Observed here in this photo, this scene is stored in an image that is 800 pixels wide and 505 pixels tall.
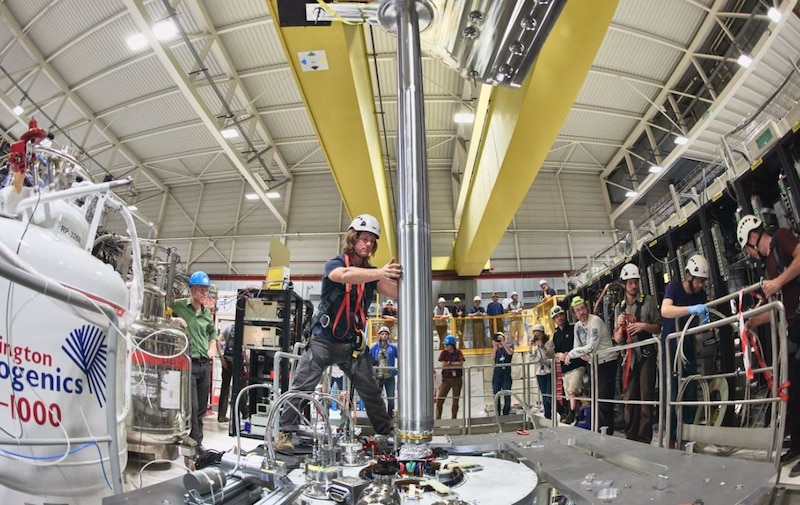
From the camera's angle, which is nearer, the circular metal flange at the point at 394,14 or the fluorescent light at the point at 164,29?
the circular metal flange at the point at 394,14

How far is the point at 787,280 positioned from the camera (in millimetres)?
2445

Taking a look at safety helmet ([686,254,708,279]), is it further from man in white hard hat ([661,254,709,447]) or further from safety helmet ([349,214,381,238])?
safety helmet ([349,214,381,238])

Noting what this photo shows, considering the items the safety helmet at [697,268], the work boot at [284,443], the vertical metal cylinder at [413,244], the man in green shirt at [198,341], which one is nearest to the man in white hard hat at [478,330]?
the safety helmet at [697,268]

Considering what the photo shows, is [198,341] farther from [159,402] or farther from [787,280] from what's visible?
[787,280]

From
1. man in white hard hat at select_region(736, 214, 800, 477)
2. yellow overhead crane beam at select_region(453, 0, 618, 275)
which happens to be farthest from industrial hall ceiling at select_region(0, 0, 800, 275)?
man in white hard hat at select_region(736, 214, 800, 477)

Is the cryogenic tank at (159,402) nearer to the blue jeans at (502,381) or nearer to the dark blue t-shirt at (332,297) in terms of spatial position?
the dark blue t-shirt at (332,297)

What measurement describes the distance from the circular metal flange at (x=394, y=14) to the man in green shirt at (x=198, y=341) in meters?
3.27

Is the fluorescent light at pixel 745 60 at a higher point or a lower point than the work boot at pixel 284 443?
higher

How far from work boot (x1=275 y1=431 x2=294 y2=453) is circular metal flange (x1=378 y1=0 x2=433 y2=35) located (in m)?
2.44

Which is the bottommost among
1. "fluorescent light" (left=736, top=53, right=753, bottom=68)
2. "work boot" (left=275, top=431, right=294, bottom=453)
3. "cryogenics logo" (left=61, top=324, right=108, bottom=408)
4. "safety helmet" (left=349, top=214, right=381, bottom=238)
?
"work boot" (left=275, top=431, right=294, bottom=453)

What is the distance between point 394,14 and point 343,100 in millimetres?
2140

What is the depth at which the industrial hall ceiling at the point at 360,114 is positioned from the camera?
4504 millimetres

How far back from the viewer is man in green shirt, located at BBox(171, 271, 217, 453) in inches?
161

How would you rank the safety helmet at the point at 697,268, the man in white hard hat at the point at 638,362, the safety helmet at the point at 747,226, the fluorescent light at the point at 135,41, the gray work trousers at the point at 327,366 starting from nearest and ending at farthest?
the gray work trousers at the point at 327,366
the safety helmet at the point at 747,226
the safety helmet at the point at 697,268
the man in white hard hat at the point at 638,362
the fluorescent light at the point at 135,41
